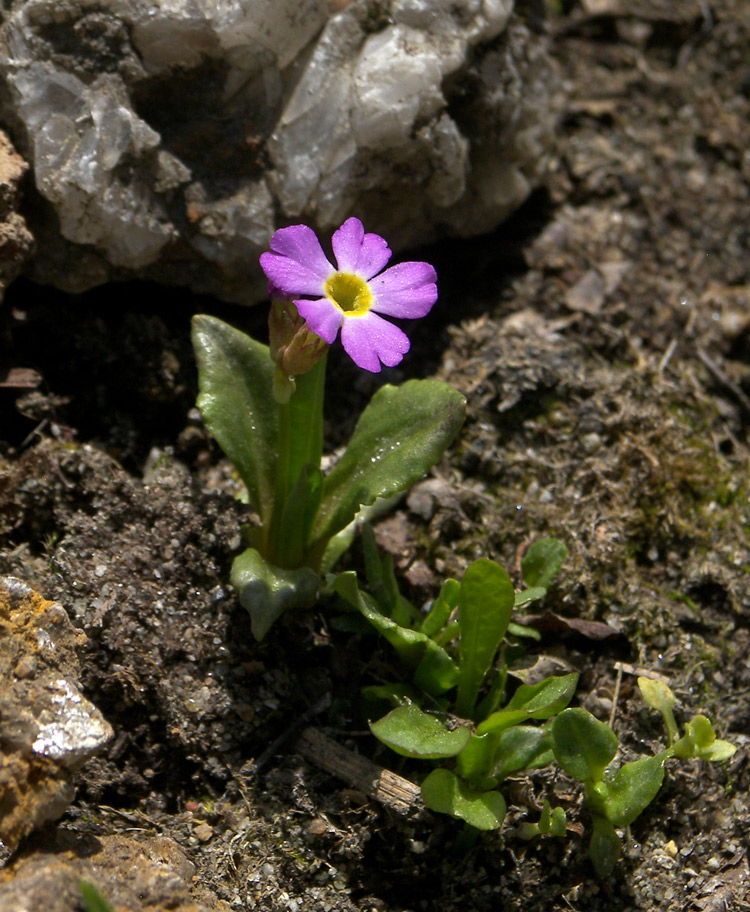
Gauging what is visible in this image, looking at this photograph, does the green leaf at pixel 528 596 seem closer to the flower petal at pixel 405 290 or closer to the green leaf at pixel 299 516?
the green leaf at pixel 299 516

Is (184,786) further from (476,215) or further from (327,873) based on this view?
(476,215)

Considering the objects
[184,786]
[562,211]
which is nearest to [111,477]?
[184,786]

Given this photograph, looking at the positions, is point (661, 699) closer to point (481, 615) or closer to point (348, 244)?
point (481, 615)

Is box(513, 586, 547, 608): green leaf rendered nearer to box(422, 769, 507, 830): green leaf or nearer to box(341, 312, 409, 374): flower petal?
box(422, 769, 507, 830): green leaf

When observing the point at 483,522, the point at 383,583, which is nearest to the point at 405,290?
the point at 383,583

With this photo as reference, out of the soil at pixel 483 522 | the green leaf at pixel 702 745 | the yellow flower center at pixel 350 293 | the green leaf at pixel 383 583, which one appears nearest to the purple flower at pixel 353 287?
the yellow flower center at pixel 350 293

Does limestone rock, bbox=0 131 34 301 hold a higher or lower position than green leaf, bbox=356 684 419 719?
higher

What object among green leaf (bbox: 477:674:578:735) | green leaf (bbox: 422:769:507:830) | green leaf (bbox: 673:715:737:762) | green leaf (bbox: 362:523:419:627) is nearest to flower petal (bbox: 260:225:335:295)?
green leaf (bbox: 362:523:419:627)
